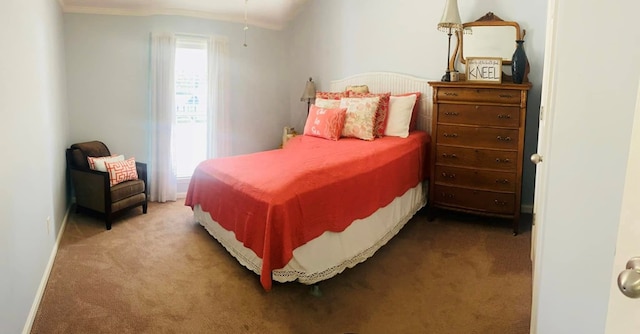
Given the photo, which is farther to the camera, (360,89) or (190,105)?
(190,105)

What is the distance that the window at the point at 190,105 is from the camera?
474 cm

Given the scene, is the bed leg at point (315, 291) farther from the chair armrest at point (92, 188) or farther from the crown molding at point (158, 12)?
the crown molding at point (158, 12)

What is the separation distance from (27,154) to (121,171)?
1495 mm

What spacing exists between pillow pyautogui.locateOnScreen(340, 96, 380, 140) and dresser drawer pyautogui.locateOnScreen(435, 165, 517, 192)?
0.72 m

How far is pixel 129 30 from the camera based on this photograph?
4.44 meters

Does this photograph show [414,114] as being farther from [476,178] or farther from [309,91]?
[309,91]

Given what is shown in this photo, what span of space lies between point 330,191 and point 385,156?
2.82 feet

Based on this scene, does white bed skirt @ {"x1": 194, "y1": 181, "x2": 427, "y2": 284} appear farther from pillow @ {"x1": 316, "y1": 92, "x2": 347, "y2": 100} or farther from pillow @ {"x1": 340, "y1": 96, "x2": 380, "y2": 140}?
pillow @ {"x1": 316, "y1": 92, "x2": 347, "y2": 100}

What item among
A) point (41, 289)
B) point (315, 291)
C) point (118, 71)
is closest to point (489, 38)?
point (315, 291)

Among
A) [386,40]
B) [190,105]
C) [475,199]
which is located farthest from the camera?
[190,105]

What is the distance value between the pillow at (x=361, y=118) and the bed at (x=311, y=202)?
136mm

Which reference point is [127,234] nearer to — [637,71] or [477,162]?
[477,162]

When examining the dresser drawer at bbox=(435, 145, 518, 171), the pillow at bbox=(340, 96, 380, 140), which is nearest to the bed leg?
the pillow at bbox=(340, 96, 380, 140)

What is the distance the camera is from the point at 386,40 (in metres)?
4.51
